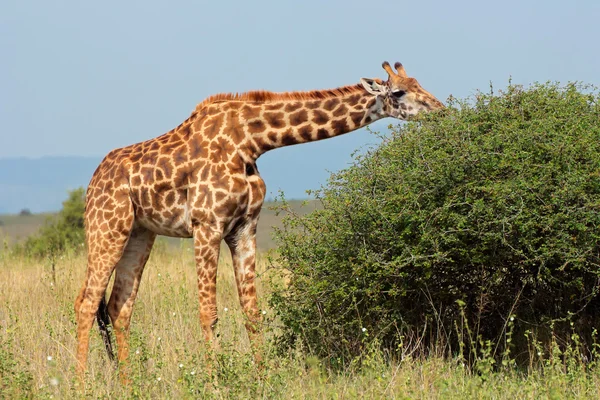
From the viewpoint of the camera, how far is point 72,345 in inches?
391

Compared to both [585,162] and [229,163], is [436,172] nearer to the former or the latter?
[585,162]

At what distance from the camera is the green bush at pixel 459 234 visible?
7668 millimetres

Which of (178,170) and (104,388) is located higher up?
(178,170)

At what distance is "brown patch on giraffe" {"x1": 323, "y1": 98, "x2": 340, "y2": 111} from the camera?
8719mm

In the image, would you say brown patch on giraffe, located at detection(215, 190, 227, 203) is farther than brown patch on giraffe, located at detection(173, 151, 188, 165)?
No

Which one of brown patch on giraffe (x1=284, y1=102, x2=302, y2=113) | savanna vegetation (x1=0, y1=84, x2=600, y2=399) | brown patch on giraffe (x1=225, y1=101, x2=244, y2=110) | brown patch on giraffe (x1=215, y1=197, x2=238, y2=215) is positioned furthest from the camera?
brown patch on giraffe (x1=225, y1=101, x2=244, y2=110)

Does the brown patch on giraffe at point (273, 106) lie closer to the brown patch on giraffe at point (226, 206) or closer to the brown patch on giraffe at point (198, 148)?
the brown patch on giraffe at point (198, 148)

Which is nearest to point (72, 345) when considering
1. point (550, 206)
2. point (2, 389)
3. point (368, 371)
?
point (2, 389)

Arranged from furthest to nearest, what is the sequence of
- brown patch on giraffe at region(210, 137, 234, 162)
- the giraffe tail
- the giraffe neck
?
the giraffe tail → the giraffe neck → brown patch on giraffe at region(210, 137, 234, 162)

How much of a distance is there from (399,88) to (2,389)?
4.45 metres

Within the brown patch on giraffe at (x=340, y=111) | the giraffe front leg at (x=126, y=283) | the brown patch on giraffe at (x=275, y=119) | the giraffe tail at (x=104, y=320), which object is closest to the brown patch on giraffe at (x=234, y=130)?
the brown patch on giraffe at (x=275, y=119)

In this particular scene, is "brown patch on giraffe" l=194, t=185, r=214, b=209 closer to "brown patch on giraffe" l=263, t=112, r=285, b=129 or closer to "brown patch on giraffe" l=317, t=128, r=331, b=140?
Result: "brown patch on giraffe" l=263, t=112, r=285, b=129

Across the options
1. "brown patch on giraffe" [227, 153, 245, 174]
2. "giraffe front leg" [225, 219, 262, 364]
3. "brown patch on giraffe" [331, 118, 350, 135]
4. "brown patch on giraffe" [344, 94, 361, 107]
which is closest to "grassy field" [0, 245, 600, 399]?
"giraffe front leg" [225, 219, 262, 364]

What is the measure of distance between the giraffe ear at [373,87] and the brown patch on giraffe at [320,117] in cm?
48
